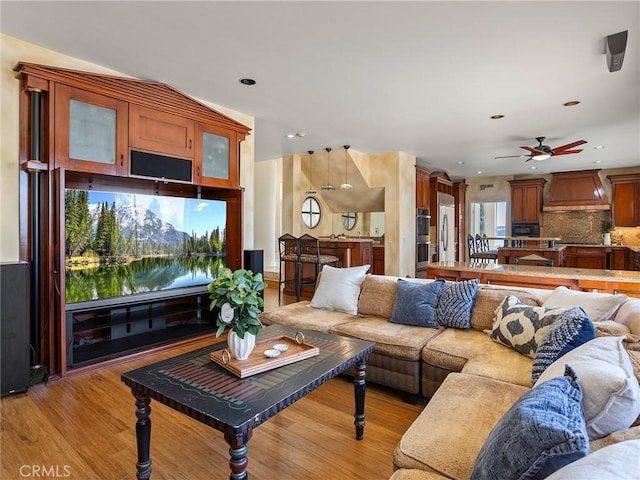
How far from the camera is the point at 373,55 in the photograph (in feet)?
9.98

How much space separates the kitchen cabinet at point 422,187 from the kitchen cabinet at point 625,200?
4.25 meters

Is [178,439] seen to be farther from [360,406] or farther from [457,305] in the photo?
[457,305]

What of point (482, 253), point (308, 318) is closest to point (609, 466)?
point (308, 318)

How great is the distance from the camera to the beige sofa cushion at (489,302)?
2.73m

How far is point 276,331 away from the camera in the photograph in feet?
8.16

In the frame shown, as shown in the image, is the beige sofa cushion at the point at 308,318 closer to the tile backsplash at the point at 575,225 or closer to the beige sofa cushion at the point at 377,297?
the beige sofa cushion at the point at 377,297

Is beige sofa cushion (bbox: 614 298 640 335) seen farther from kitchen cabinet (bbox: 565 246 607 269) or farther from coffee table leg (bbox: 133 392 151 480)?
kitchen cabinet (bbox: 565 246 607 269)

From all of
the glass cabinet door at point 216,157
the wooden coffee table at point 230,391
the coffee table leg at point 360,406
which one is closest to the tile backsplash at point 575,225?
the glass cabinet door at point 216,157

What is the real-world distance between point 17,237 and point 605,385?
3.71 metres

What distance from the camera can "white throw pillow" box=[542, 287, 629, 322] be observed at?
2141mm

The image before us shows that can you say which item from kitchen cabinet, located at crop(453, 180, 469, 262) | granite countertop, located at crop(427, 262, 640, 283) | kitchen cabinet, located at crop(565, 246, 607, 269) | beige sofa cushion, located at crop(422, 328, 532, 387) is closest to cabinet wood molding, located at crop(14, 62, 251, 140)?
granite countertop, located at crop(427, 262, 640, 283)

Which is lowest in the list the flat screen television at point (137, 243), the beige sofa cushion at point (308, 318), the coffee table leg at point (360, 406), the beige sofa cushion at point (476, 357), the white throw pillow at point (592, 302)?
the coffee table leg at point (360, 406)

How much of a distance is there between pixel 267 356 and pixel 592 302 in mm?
2006

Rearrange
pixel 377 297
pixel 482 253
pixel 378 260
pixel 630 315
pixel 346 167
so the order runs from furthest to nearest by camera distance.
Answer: pixel 378 260
pixel 346 167
pixel 482 253
pixel 377 297
pixel 630 315
